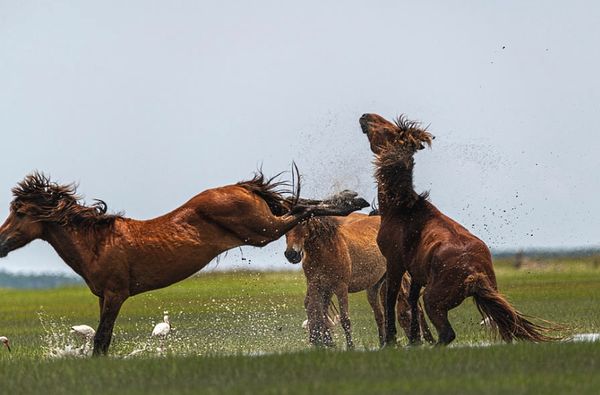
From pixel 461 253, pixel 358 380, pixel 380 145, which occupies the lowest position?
pixel 358 380

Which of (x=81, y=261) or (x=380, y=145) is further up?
(x=380, y=145)

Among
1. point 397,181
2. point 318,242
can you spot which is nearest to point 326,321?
point 318,242

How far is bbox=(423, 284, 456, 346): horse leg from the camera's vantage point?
42.9 feet

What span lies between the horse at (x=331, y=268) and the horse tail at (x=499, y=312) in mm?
2945

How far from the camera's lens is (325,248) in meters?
17.2

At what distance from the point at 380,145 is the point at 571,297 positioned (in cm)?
1385

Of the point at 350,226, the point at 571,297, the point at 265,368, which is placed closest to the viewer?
A: the point at 265,368

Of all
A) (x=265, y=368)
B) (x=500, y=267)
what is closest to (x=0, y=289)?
(x=500, y=267)

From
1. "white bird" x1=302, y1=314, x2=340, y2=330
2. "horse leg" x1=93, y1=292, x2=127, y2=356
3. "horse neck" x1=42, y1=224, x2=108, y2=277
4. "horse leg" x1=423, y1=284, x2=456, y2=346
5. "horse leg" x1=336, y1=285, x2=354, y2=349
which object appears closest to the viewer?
"horse leg" x1=423, y1=284, x2=456, y2=346

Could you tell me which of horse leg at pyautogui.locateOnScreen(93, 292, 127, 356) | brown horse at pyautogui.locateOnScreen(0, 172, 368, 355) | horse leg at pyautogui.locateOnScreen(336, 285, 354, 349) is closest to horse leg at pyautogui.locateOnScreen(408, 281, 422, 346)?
brown horse at pyautogui.locateOnScreen(0, 172, 368, 355)

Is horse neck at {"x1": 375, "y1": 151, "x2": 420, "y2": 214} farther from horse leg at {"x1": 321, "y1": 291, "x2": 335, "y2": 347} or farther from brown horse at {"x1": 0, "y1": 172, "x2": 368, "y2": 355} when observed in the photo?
horse leg at {"x1": 321, "y1": 291, "x2": 335, "y2": 347}

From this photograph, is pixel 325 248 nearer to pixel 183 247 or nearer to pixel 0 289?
pixel 183 247

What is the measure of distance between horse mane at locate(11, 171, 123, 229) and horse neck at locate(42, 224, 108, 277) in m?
0.10

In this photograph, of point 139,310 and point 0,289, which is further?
point 0,289
